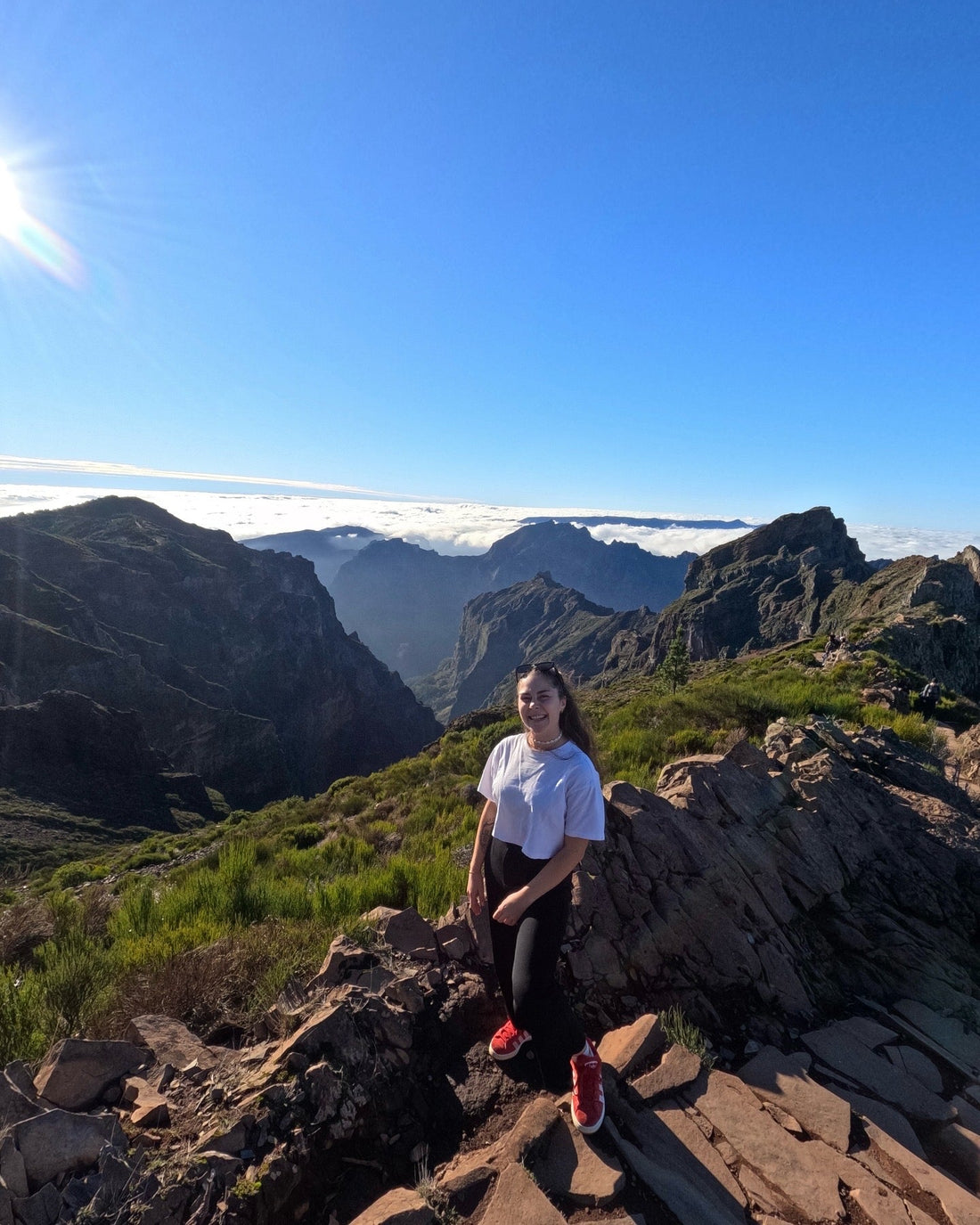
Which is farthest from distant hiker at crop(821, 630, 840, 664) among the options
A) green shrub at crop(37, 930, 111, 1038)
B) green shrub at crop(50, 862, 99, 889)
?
green shrub at crop(50, 862, 99, 889)

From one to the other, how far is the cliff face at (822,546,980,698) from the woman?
76.3 feet

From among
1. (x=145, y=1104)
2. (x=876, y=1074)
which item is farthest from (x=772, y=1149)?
(x=145, y=1104)

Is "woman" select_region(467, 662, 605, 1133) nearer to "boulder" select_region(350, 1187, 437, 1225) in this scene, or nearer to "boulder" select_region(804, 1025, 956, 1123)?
"boulder" select_region(350, 1187, 437, 1225)

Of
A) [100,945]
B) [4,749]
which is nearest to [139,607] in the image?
[4,749]

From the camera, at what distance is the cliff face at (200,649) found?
8275 centimetres

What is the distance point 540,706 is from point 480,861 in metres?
1.19

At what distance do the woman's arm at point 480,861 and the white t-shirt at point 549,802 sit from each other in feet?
0.83

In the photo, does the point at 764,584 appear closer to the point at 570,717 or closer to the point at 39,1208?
the point at 570,717

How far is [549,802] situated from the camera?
11.0 feet

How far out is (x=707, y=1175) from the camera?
2885 mm

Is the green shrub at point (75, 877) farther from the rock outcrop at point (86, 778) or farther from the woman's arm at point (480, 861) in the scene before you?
the rock outcrop at point (86, 778)

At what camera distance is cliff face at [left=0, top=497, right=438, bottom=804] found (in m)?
82.8

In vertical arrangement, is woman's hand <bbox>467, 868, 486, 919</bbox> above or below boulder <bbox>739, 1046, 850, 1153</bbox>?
above

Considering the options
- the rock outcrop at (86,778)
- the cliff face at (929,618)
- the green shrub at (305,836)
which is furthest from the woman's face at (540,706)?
the rock outcrop at (86,778)
